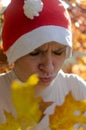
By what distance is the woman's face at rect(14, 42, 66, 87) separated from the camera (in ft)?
2.00

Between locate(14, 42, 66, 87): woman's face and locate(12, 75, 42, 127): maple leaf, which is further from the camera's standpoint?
locate(14, 42, 66, 87): woman's face

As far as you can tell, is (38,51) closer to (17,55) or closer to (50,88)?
(17,55)

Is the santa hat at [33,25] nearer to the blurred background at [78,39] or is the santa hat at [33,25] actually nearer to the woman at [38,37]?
the woman at [38,37]

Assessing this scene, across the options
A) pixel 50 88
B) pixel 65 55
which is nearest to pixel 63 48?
pixel 65 55

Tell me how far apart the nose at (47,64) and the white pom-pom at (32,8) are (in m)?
0.09

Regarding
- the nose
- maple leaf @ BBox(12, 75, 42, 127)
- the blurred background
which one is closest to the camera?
maple leaf @ BBox(12, 75, 42, 127)

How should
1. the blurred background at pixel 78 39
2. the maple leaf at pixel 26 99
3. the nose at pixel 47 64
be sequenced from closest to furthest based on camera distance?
the maple leaf at pixel 26 99 < the nose at pixel 47 64 < the blurred background at pixel 78 39

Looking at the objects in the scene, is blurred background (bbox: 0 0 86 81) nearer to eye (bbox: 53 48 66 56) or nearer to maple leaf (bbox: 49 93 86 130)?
eye (bbox: 53 48 66 56)

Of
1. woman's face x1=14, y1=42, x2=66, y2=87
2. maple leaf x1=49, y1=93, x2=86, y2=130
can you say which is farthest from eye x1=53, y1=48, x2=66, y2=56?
maple leaf x1=49, y1=93, x2=86, y2=130

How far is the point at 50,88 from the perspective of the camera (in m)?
0.84

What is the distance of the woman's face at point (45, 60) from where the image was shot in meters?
0.61

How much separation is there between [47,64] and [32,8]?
0.12 meters

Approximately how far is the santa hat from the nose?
3 centimetres

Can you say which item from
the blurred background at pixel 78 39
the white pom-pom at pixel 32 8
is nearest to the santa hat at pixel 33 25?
the white pom-pom at pixel 32 8
